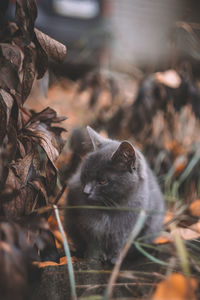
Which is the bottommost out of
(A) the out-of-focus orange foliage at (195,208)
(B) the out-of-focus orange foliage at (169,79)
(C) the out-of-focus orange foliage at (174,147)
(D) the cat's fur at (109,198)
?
(C) the out-of-focus orange foliage at (174,147)

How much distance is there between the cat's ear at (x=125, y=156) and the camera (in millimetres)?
1347

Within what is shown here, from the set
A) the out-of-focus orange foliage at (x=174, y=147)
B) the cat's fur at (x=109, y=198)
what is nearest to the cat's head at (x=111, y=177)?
the cat's fur at (x=109, y=198)

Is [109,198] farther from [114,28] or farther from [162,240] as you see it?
[114,28]

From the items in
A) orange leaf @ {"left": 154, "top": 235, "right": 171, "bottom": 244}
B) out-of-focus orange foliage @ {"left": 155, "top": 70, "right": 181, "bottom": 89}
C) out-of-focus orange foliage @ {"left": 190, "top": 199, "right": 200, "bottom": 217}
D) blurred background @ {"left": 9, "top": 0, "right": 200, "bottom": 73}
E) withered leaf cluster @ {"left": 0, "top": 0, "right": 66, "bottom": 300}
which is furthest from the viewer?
blurred background @ {"left": 9, "top": 0, "right": 200, "bottom": 73}

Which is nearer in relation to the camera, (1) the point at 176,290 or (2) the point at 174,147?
(1) the point at 176,290

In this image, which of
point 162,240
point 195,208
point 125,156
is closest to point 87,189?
point 125,156

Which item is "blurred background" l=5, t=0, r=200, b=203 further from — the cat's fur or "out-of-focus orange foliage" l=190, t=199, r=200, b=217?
the cat's fur

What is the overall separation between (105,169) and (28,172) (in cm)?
38

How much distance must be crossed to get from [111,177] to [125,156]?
118mm

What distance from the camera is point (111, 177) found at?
1385 mm

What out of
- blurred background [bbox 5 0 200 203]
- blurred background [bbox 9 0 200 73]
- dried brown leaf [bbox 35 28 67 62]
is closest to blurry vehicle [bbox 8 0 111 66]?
blurred background [bbox 9 0 200 73]

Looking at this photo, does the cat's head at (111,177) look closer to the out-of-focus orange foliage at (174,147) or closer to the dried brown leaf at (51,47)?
the dried brown leaf at (51,47)

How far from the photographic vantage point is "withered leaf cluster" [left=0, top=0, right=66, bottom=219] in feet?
3.53

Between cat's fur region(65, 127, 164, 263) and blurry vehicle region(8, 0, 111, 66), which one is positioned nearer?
cat's fur region(65, 127, 164, 263)
